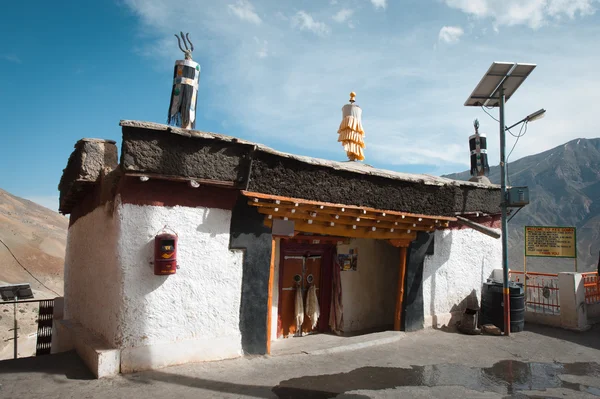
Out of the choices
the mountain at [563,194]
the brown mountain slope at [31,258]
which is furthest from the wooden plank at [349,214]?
the mountain at [563,194]

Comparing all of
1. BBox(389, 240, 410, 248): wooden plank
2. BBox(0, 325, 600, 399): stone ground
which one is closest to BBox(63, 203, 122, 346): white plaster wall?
BBox(0, 325, 600, 399): stone ground

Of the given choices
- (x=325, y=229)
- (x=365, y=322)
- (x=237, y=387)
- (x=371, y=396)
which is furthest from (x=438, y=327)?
(x=237, y=387)

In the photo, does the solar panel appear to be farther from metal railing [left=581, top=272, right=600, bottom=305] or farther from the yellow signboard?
metal railing [left=581, top=272, right=600, bottom=305]

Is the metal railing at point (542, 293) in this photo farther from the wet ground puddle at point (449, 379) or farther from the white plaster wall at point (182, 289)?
the white plaster wall at point (182, 289)

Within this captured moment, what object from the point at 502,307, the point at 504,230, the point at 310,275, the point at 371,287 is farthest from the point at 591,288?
the point at 310,275

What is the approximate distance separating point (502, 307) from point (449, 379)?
3936mm

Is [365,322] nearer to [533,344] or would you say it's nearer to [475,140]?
[533,344]

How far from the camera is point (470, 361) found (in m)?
6.73

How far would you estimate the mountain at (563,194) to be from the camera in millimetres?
46938

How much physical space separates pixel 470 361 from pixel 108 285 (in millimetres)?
6138

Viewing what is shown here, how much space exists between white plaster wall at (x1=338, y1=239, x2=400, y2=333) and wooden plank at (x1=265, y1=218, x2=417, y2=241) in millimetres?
1073

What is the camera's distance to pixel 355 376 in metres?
5.76

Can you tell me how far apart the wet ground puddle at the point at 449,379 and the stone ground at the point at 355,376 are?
0.05 feet

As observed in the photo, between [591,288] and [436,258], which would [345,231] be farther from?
[591,288]
